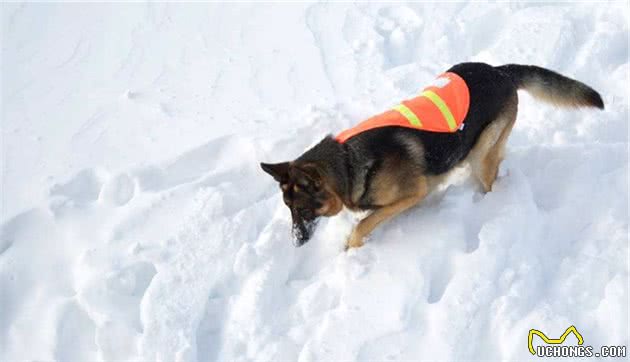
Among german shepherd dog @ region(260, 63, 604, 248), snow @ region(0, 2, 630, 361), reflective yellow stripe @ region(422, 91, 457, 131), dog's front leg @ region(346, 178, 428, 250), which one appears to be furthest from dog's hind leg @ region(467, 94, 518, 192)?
dog's front leg @ region(346, 178, 428, 250)

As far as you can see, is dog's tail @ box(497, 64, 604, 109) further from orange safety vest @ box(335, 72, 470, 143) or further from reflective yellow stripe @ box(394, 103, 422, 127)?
reflective yellow stripe @ box(394, 103, 422, 127)

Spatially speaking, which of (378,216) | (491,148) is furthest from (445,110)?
(378,216)

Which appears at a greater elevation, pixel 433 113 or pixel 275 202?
pixel 433 113

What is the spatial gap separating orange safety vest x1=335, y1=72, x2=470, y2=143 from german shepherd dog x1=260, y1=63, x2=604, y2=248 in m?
→ 0.06

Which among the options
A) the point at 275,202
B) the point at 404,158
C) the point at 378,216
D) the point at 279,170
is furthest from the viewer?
the point at 275,202

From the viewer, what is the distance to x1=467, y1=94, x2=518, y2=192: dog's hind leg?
4.75 m

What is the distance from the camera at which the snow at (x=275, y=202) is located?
3971mm

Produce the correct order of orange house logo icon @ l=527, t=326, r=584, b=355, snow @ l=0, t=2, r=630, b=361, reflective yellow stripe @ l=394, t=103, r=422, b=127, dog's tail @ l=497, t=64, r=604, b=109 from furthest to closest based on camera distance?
dog's tail @ l=497, t=64, r=604, b=109 < reflective yellow stripe @ l=394, t=103, r=422, b=127 < snow @ l=0, t=2, r=630, b=361 < orange house logo icon @ l=527, t=326, r=584, b=355

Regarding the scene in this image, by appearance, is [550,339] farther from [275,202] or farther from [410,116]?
[275,202]

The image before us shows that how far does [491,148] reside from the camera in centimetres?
481

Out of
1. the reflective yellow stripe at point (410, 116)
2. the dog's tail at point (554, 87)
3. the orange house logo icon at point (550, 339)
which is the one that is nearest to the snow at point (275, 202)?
the orange house logo icon at point (550, 339)

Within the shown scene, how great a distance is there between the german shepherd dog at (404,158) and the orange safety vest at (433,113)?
56mm

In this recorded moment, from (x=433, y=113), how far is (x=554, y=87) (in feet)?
4.17

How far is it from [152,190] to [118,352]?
162 centimetres
